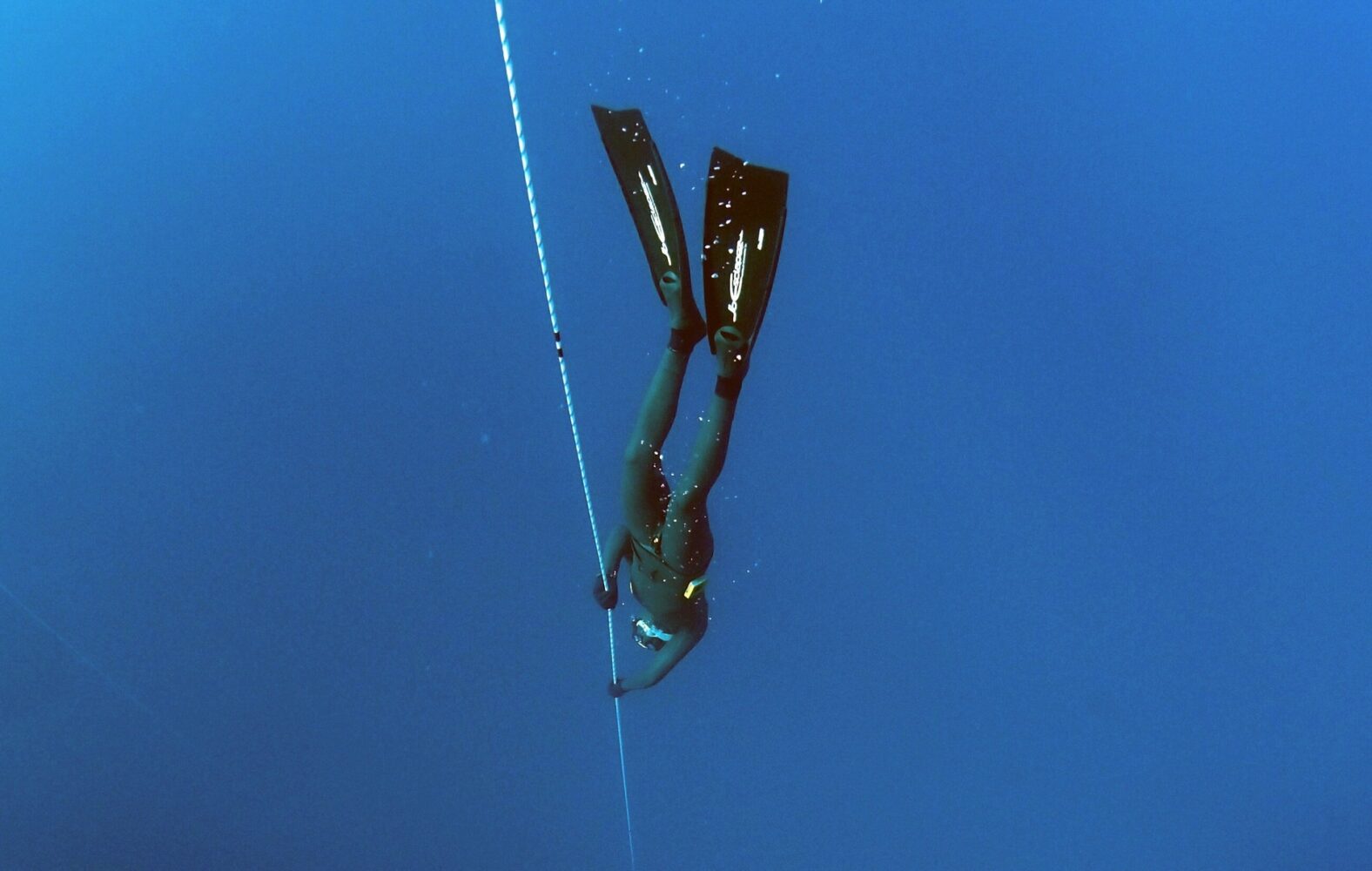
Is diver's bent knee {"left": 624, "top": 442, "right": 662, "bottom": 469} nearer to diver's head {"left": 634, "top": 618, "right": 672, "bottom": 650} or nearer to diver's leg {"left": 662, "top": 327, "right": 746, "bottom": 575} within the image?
diver's leg {"left": 662, "top": 327, "right": 746, "bottom": 575}

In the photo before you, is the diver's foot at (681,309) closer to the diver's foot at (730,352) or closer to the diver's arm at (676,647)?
the diver's foot at (730,352)

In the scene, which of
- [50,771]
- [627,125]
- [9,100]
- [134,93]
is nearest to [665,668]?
[627,125]

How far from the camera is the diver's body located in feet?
7.82

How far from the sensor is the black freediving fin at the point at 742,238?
86.2 inches

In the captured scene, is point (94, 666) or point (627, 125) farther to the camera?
point (94, 666)

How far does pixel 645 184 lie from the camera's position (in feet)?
7.52

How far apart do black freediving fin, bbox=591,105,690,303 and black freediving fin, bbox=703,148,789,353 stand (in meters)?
0.08

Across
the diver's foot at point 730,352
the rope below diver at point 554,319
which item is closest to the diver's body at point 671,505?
the diver's foot at point 730,352

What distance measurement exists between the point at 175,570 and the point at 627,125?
2900 mm

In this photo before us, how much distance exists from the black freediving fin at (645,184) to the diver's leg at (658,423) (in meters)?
0.07

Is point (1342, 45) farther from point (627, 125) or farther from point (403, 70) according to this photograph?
point (403, 70)

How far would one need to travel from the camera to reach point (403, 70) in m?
2.91

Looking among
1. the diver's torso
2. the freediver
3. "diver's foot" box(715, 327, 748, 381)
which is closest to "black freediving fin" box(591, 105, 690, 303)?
the freediver

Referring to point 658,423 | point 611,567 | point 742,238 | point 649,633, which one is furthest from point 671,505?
point 742,238
